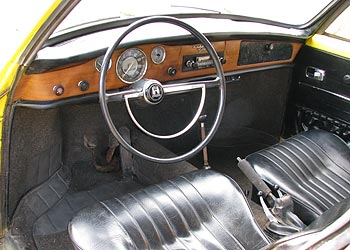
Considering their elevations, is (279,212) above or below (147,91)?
below

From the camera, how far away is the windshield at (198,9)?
2.08 meters

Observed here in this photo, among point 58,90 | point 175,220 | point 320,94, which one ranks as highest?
point 58,90

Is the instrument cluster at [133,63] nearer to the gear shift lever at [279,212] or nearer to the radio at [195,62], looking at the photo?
the radio at [195,62]

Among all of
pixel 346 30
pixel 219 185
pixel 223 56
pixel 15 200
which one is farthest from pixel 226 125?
pixel 15 200

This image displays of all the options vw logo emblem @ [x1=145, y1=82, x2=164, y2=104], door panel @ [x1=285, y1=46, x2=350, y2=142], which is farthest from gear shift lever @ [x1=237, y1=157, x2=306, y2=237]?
door panel @ [x1=285, y1=46, x2=350, y2=142]

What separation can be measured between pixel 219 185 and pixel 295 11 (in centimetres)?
149

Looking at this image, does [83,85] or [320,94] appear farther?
[320,94]

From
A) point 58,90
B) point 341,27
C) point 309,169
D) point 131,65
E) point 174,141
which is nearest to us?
point 58,90

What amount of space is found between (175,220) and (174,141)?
1199 mm

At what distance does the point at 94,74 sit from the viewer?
194 centimetres

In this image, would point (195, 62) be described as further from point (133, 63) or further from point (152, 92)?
point (152, 92)

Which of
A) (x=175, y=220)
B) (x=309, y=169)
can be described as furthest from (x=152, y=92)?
(x=309, y=169)

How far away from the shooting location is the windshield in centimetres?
208

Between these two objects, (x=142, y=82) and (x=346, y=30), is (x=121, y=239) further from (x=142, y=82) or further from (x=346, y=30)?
(x=346, y=30)
